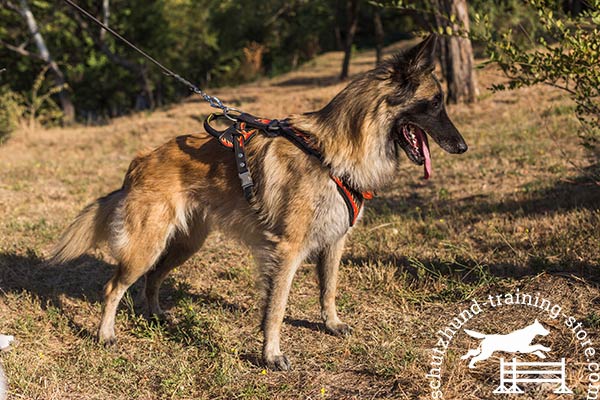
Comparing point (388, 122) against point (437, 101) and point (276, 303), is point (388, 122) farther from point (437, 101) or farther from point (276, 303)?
point (276, 303)

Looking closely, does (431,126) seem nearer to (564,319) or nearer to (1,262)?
(564,319)

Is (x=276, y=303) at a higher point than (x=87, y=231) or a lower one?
lower

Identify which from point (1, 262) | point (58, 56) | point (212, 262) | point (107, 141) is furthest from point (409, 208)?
point (58, 56)

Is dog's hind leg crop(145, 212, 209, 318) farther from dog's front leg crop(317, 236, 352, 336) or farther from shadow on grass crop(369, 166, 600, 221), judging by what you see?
shadow on grass crop(369, 166, 600, 221)

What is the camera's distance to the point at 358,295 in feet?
14.6

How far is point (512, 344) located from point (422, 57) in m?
1.88

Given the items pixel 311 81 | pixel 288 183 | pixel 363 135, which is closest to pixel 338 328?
pixel 288 183

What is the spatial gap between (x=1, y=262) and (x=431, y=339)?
409cm

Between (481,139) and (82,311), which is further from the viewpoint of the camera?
(481,139)

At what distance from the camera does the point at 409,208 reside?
249 inches

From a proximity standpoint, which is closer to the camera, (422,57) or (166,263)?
(422,57)

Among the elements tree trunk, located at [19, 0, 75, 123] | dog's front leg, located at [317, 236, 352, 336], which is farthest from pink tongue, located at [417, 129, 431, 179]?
tree trunk, located at [19, 0, 75, 123]

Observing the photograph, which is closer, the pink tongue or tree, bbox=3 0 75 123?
the pink tongue

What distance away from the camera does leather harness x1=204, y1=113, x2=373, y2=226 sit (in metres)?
3.44
